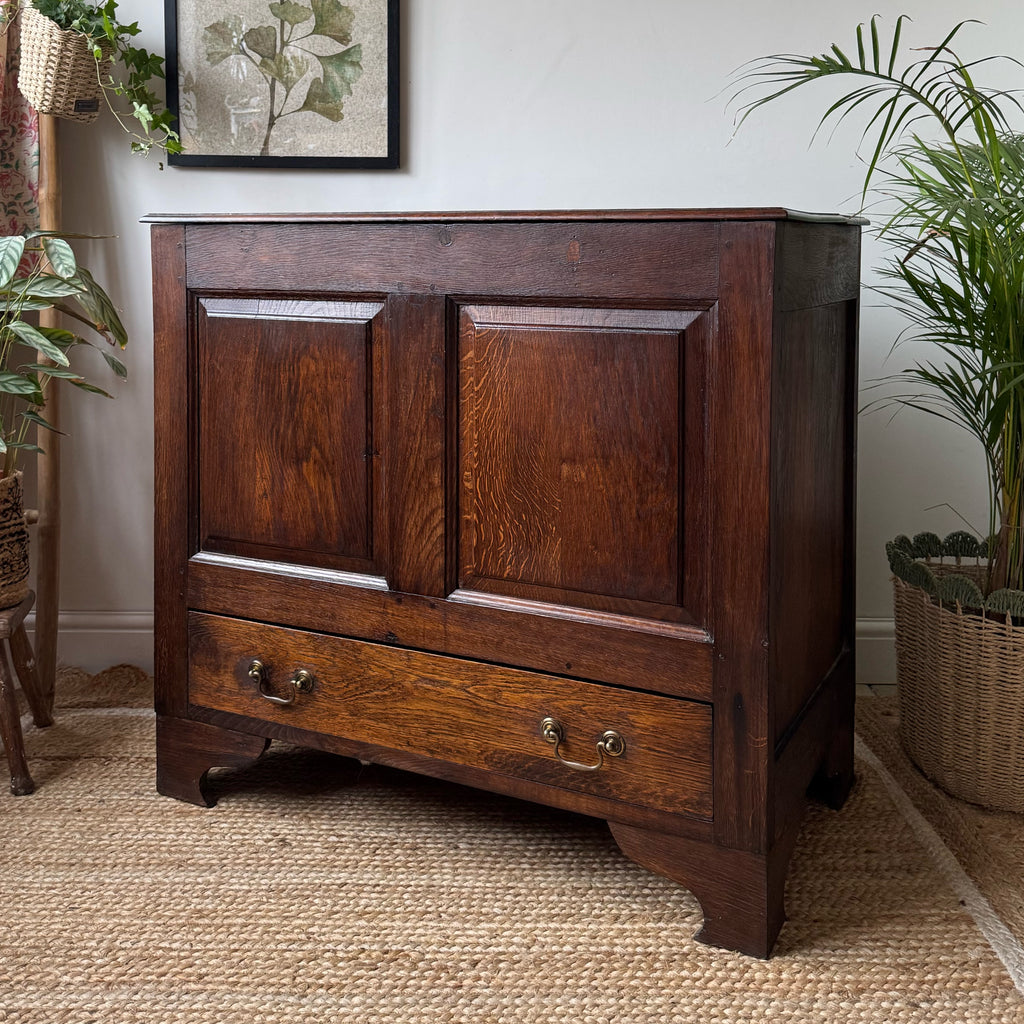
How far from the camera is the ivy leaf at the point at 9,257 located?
165 centimetres

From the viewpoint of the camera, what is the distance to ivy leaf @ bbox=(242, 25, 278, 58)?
2.07 meters

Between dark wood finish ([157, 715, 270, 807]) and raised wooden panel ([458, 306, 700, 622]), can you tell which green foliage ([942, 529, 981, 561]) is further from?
dark wood finish ([157, 715, 270, 807])

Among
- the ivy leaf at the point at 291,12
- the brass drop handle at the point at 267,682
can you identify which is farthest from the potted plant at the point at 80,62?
the brass drop handle at the point at 267,682

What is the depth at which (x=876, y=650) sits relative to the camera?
225 cm

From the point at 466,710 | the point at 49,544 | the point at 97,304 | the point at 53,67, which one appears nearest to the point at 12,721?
the point at 49,544

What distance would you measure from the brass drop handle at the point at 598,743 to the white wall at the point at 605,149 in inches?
38.0

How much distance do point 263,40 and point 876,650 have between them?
1.67 m

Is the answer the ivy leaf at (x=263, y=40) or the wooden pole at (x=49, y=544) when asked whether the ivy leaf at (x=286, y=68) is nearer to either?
the ivy leaf at (x=263, y=40)

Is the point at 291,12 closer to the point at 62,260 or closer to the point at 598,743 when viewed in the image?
the point at 62,260

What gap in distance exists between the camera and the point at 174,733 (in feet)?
5.85

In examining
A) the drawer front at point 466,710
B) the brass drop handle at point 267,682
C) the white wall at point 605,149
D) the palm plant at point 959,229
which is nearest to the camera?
the drawer front at point 466,710

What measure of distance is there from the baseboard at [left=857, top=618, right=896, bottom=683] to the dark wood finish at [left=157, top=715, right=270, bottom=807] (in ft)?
3.93

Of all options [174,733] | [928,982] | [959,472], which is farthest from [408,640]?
[959,472]

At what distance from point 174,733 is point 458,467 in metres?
0.68
